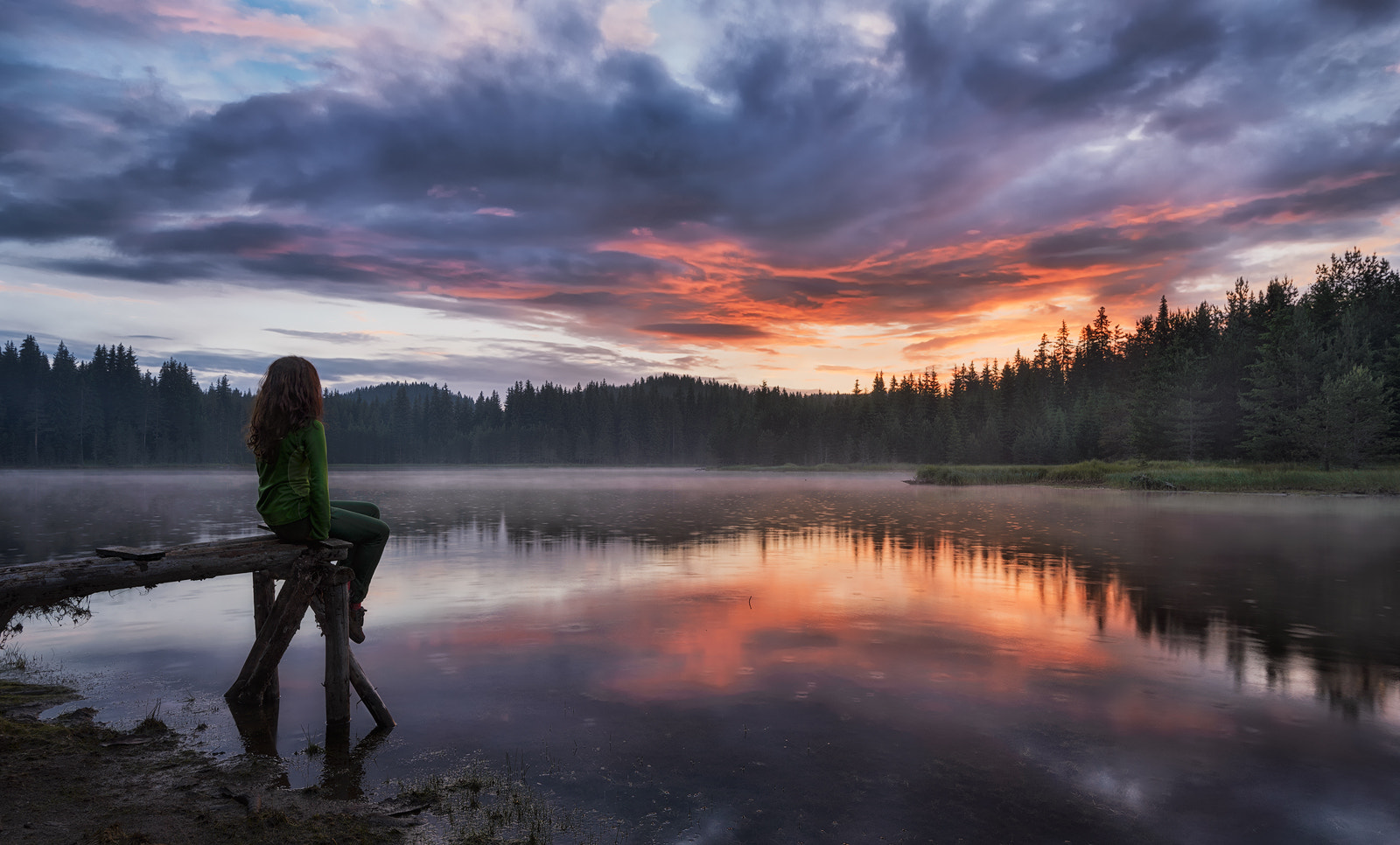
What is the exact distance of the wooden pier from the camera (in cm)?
671

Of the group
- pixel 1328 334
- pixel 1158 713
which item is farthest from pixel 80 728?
pixel 1328 334

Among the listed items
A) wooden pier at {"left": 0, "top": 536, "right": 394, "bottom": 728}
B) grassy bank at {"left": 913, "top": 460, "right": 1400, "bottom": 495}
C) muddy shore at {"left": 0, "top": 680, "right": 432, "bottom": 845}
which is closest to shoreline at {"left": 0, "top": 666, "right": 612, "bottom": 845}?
muddy shore at {"left": 0, "top": 680, "right": 432, "bottom": 845}

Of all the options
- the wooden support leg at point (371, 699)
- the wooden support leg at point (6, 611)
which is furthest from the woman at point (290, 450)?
the wooden support leg at point (6, 611)

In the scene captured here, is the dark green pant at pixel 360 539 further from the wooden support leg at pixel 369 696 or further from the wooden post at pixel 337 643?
the wooden support leg at pixel 369 696

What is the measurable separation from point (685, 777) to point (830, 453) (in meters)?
187

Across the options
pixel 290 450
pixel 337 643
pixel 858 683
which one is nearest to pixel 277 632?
pixel 337 643

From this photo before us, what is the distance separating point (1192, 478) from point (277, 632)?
73479 mm

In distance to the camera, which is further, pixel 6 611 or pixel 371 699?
pixel 371 699

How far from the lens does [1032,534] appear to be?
29.0m

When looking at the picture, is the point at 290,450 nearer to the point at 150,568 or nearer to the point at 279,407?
the point at 279,407

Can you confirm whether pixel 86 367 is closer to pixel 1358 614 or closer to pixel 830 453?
pixel 830 453

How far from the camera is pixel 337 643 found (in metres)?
8.19

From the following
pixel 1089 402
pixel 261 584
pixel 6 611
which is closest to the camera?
pixel 6 611

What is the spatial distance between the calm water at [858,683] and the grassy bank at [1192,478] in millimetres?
41027
